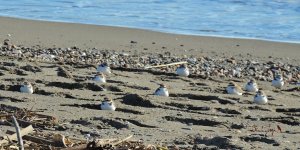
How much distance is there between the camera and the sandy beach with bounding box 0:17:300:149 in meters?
5.81

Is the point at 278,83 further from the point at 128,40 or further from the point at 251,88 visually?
the point at 128,40

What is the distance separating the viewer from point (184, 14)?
1537cm

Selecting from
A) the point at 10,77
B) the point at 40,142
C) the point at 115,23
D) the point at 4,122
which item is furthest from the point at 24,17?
the point at 40,142

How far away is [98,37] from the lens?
1227 cm

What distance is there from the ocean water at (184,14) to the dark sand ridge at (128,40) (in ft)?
2.07

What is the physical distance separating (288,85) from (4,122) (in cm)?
409

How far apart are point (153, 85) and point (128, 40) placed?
4.01m

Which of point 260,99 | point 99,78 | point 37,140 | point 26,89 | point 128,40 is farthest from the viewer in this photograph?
point 128,40

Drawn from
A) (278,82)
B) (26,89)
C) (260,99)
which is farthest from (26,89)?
(278,82)

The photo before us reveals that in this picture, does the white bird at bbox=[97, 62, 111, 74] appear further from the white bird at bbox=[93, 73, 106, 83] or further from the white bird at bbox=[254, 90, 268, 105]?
the white bird at bbox=[254, 90, 268, 105]

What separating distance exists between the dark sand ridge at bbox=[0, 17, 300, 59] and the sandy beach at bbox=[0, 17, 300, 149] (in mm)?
15

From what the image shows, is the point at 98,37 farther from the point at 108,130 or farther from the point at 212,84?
the point at 108,130

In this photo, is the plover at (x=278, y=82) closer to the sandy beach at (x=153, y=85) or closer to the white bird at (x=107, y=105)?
the sandy beach at (x=153, y=85)

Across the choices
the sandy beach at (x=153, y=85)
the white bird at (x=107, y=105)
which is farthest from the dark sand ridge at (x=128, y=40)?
the white bird at (x=107, y=105)
